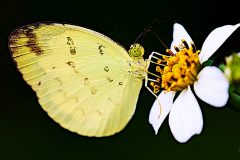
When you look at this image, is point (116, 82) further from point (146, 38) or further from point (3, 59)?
point (3, 59)

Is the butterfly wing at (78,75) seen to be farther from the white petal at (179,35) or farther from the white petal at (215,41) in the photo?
the white petal at (215,41)

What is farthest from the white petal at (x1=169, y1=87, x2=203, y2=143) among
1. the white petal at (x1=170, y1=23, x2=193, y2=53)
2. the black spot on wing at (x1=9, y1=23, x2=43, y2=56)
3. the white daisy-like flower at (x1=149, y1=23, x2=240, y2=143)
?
the black spot on wing at (x1=9, y1=23, x2=43, y2=56)

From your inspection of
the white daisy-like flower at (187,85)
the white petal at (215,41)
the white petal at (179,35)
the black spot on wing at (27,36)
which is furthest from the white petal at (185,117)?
the black spot on wing at (27,36)

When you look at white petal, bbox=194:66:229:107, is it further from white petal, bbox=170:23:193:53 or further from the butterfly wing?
the butterfly wing

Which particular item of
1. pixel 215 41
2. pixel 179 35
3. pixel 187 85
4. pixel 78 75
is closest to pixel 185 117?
pixel 187 85

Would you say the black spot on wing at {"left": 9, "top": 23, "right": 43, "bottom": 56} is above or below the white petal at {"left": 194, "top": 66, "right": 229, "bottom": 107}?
Answer: below

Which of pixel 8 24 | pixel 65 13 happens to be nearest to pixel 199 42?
pixel 65 13

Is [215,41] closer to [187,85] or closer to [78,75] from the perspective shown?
[187,85]
